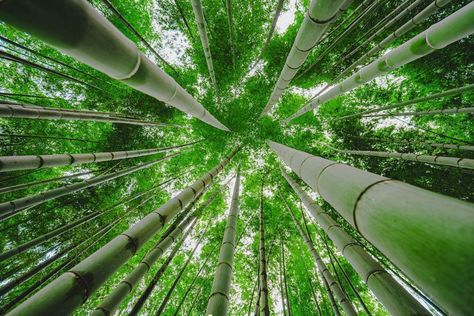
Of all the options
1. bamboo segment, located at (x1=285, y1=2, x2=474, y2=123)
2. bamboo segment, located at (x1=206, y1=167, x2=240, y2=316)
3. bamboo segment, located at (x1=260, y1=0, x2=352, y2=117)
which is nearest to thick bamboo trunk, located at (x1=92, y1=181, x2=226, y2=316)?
bamboo segment, located at (x1=206, y1=167, x2=240, y2=316)

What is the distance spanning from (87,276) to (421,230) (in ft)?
6.02

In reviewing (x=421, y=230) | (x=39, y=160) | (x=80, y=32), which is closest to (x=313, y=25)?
(x=80, y=32)

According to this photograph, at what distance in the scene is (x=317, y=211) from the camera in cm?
324

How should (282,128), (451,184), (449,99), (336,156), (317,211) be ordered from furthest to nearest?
(282,128) → (336,156) → (449,99) → (451,184) → (317,211)

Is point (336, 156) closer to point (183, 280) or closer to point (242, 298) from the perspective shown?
point (242, 298)

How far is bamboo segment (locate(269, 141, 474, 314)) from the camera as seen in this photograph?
20.1 inches

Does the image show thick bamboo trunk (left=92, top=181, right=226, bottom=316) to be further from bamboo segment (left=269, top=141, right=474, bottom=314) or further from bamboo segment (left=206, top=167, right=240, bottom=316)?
bamboo segment (left=269, top=141, right=474, bottom=314)

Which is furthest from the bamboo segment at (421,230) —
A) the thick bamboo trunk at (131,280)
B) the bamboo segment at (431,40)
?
the thick bamboo trunk at (131,280)

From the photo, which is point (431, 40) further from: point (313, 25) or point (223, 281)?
point (223, 281)

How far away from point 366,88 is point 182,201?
790cm

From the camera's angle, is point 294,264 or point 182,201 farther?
point 294,264

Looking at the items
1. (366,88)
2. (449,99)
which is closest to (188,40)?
(366,88)

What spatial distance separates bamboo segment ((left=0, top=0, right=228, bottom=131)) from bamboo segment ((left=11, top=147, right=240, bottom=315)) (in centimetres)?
130

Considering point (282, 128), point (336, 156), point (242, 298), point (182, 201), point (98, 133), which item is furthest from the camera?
point (282, 128)
